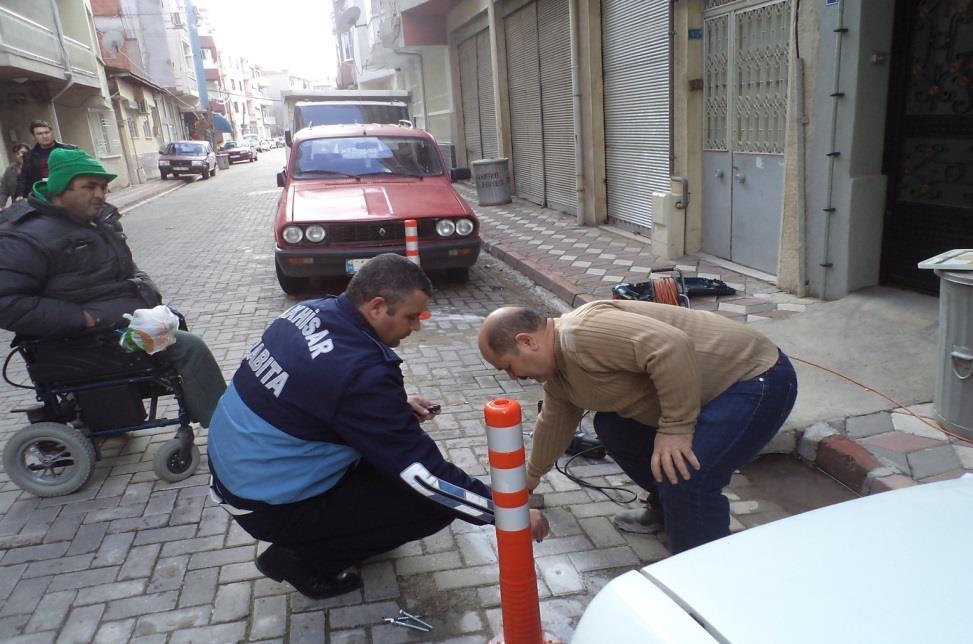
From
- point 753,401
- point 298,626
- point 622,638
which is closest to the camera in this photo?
point 622,638

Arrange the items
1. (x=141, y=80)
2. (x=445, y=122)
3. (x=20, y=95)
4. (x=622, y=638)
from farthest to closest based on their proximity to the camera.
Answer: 1. (x=141, y=80)
2. (x=445, y=122)
3. (x=20, y=95)
4. (x=622, y=638)

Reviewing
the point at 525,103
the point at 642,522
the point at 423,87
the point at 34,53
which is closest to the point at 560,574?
the point at 642,522

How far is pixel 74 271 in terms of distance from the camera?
3.57 m

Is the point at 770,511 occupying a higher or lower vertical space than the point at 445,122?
lower

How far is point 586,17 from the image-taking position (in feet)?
32.9

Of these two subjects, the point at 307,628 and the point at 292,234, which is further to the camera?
the point at 292,234

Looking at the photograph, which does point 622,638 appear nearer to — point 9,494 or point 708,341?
point 708,341

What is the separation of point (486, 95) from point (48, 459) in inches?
576

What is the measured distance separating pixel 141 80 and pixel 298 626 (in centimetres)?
3415

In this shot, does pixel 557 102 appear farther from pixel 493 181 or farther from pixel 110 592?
pixel 110 592

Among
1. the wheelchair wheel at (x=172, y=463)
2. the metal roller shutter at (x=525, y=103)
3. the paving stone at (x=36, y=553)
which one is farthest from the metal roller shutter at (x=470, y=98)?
the paving stone at (x=36, y=553)

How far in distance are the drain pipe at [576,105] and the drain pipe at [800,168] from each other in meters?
5.02

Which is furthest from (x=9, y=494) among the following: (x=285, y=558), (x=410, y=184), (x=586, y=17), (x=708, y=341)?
(x=586, y=17)

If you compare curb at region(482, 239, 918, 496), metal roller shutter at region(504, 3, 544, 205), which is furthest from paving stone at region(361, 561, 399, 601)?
metal roller shutter at region(504, 3, 544, 205)
